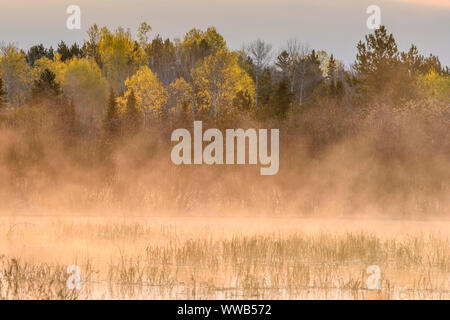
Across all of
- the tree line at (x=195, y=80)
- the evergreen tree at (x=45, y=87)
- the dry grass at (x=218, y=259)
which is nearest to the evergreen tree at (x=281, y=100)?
the tree line at (x=195, y=80)

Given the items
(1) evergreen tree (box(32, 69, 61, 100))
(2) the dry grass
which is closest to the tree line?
(1) evergreen tree (box(32, 69, 61, 100))

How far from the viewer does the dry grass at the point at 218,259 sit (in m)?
12.3

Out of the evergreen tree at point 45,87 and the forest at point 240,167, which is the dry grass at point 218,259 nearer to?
the forest at point 240,167

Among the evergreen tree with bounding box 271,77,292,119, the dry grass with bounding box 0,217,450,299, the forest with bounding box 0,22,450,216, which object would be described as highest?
the evergreen tree with bounding box 271,77,292,119

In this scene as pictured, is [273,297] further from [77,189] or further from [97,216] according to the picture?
[77,189]

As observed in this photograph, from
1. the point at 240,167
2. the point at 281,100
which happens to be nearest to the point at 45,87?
the point at 281,100

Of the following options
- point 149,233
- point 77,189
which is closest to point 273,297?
point 149,233

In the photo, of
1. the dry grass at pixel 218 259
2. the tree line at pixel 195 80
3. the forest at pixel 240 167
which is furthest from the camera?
the tree line at pixel 195 80

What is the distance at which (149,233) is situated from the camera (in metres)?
20.0

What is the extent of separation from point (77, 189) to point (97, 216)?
260cm

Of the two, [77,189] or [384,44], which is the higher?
[384,44]

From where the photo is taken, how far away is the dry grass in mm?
12297

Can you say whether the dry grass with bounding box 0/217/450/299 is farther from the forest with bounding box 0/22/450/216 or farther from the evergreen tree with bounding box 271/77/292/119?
the evergreen tree with bounding box 271/77/292/119
